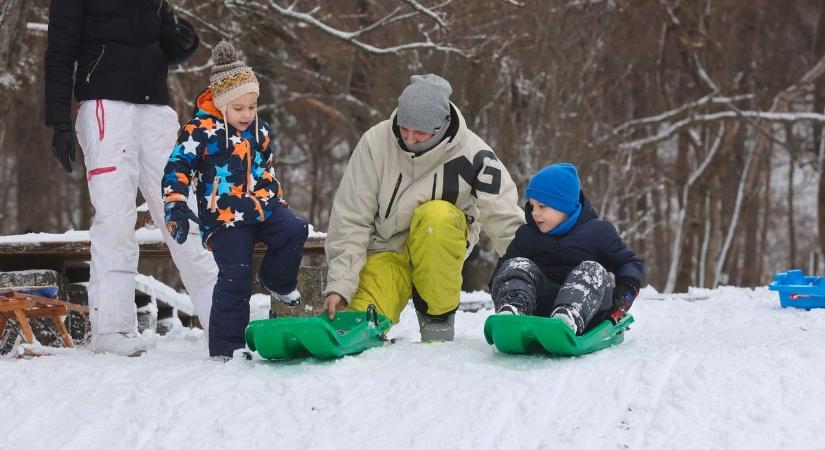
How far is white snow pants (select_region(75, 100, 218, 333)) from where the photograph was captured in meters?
4.46

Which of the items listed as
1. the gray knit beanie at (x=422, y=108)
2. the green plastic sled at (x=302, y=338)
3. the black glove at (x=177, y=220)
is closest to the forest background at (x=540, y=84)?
the black glove at (x=177, y=220)

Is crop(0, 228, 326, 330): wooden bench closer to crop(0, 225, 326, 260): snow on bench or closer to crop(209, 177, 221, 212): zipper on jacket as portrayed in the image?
crop(0, 225, 326, 260): snow on bench

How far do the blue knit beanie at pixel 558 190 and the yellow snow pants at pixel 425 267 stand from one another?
0.37m

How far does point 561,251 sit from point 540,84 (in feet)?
33.0

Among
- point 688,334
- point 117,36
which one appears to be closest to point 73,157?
point 117,36

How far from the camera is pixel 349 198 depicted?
4.39 metres

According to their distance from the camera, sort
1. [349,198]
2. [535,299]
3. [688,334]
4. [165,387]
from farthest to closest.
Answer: [688,334], [349,198], [535,299], [165,387]

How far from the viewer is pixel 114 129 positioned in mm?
4465

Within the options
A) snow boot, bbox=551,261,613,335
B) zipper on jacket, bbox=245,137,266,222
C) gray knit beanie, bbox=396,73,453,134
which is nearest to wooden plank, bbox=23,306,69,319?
zipper on jacket, bbox=245,137,266,222

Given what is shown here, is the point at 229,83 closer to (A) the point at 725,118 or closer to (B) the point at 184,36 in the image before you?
(B) the point at 184,36

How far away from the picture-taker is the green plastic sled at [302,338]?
3.54 m

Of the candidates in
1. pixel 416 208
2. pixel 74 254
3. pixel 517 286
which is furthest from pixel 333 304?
pixel 74 254

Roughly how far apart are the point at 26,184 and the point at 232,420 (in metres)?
22.2

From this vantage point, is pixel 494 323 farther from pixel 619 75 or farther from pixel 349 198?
pixel 619 75
